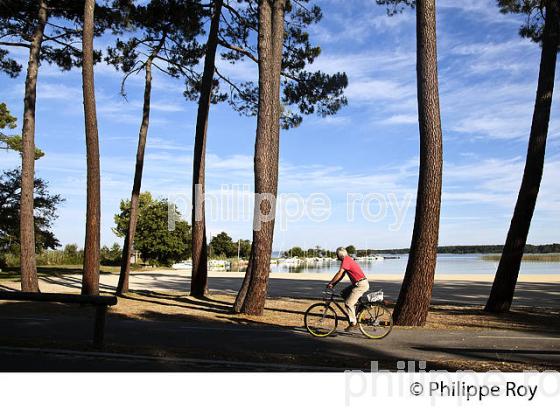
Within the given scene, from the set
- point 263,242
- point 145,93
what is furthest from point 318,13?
point 263,242

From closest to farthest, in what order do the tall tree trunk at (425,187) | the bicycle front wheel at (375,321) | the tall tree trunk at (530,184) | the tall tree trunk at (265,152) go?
the bicycle front wheel at (375,321) → the tall tree trunk at (425,187) → the tall tree trunk at (265,152) → the tall tree trunk at (530,184)

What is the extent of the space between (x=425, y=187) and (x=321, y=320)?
4.03 meters

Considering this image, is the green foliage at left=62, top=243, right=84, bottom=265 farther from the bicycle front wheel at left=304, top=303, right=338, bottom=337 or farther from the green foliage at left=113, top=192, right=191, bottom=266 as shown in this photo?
the bicycle front wheel at left=304, top=303, right=338, bottom=337

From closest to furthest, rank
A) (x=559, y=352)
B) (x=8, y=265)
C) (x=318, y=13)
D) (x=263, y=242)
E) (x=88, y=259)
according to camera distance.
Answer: (x=559, y=352) < (x=263, y=242) < (x=88, y=259) < (x=318, y=13) < (x=8, y=265)

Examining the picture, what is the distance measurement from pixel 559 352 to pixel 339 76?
45.1 feet

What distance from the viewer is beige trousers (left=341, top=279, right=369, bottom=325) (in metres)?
8.69

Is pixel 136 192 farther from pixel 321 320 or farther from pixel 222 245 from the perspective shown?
pixel 222 245

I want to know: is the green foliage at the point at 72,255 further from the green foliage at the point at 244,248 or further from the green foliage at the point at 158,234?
the green foliage at the point at 244,248

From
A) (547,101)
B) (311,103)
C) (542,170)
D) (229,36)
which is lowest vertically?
(542,170)

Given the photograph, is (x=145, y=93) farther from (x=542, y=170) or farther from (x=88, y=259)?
(x=542, y=170)

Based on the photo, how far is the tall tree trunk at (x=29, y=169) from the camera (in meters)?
15.3

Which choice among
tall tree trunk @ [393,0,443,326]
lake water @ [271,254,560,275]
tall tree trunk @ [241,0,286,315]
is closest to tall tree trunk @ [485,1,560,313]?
tall tree trunk @ [393,0,443,326]

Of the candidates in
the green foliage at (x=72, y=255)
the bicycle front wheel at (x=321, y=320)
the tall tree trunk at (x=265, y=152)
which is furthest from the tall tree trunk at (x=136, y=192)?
the green foliage at (x=72, y=255)

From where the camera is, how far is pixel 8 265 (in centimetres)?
3288
